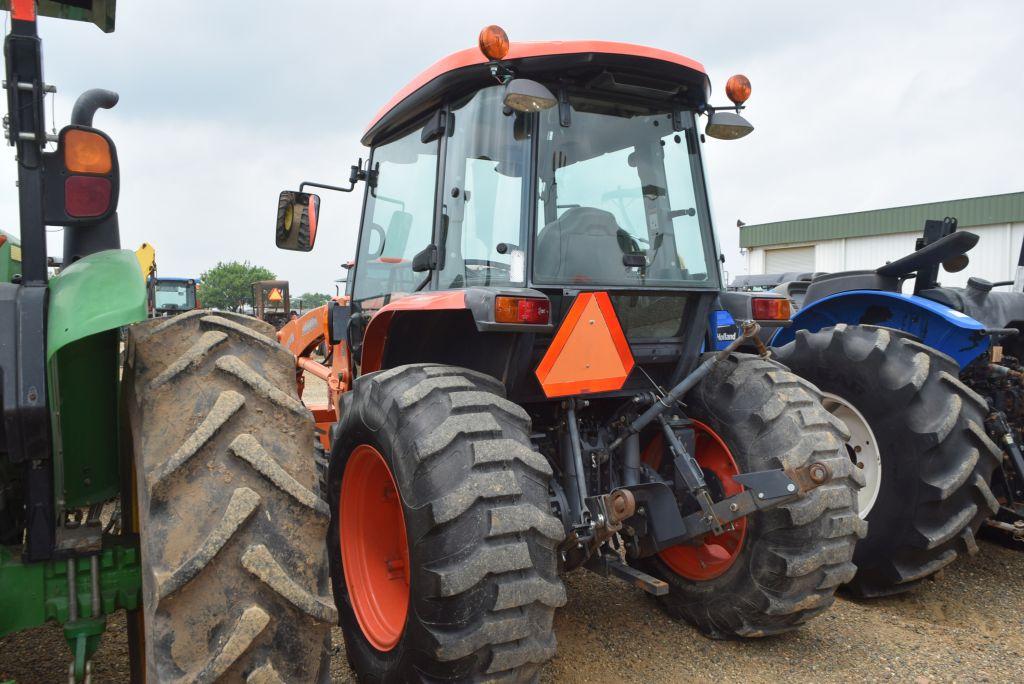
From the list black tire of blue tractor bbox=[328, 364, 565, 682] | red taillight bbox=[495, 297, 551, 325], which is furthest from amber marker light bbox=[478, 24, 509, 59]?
black tire of blue tractor bbox=[328, 364, 565, 682]

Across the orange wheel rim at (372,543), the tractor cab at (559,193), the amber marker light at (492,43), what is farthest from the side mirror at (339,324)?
the amber marker light at (492,43)

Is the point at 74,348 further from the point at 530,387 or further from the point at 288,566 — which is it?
the point at 530,387

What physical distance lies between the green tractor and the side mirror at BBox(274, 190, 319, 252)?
197cm

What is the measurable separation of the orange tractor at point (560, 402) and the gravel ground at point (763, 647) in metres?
0.18

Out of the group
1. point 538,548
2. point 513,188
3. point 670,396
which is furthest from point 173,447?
point 670,396

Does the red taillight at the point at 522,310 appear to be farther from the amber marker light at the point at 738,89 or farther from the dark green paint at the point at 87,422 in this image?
the amber marker light at the point at 738,89

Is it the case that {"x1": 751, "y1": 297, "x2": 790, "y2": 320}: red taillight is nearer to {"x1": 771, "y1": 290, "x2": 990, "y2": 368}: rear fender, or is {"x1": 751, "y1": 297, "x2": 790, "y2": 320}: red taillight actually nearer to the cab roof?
the cab roof

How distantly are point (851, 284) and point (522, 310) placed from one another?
3.60 metres

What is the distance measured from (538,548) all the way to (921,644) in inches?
91.3

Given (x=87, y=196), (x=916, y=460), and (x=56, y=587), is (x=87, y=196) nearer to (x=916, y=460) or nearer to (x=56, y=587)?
(x=56, y=587)

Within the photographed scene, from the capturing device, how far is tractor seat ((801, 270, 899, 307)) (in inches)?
205

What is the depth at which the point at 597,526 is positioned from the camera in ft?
9.39

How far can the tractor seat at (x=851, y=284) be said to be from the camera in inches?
Result: 205

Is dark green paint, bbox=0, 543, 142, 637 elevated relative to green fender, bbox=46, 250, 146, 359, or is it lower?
lower
